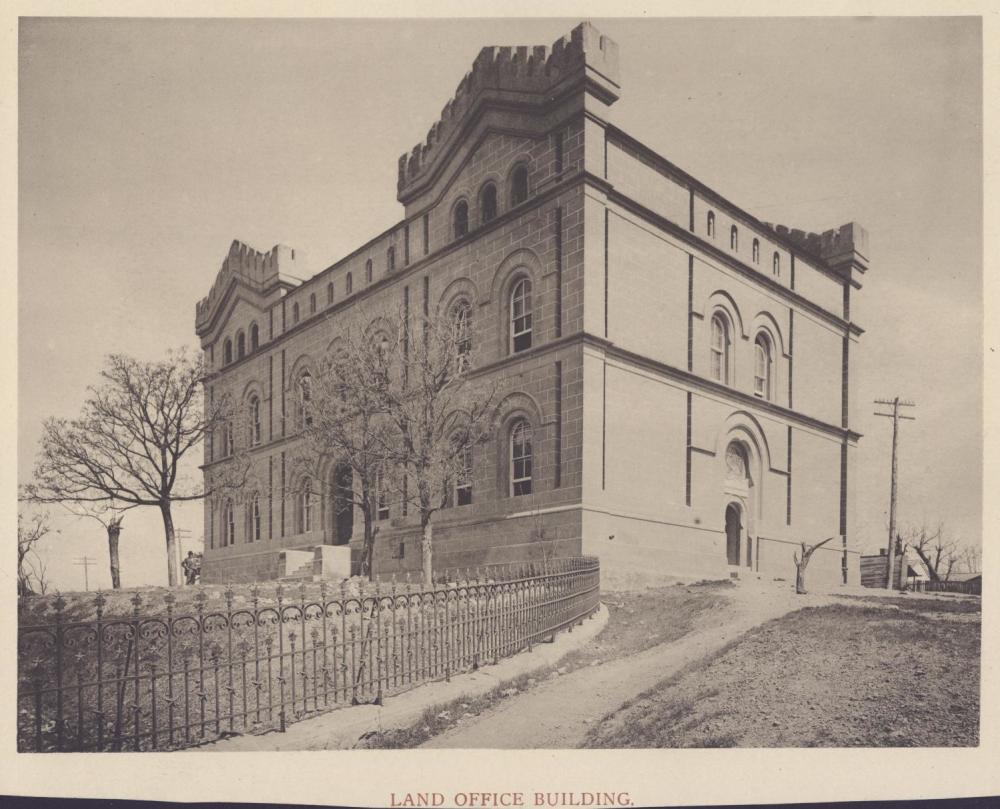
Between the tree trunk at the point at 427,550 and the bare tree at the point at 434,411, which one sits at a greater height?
the bare tree at the point at 434,411

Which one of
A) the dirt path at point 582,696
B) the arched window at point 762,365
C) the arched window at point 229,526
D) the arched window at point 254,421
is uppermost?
the arched window at point 762,365

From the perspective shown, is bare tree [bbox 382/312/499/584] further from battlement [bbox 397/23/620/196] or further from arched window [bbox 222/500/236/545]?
arched window [bbox 222/500/236/545]

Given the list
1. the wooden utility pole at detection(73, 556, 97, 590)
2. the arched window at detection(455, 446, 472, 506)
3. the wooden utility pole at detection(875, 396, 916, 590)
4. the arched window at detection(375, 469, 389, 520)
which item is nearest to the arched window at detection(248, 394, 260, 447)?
the arched window at detection(375, 469, 389, 520)

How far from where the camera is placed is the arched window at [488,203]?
Answer: 69.8ft

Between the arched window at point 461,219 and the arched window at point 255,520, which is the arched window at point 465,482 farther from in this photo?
the arched window at point 255,520

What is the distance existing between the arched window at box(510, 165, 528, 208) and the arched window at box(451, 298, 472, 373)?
3.04 meters

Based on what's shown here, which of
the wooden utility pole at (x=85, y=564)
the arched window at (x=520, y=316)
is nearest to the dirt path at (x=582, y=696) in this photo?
the arched window at (x=520, y=316)

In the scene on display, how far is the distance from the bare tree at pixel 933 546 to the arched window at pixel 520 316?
30.7ft

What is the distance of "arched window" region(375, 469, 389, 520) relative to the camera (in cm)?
2211

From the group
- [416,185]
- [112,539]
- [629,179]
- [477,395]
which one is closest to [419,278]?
[416,185]

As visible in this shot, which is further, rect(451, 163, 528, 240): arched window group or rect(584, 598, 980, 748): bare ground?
rect(451, 163, 528, 240): arched window group

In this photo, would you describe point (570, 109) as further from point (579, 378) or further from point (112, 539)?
point (112, 539)

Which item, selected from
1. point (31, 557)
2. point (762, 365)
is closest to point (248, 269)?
point (762, 365)

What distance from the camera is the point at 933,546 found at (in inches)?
801
